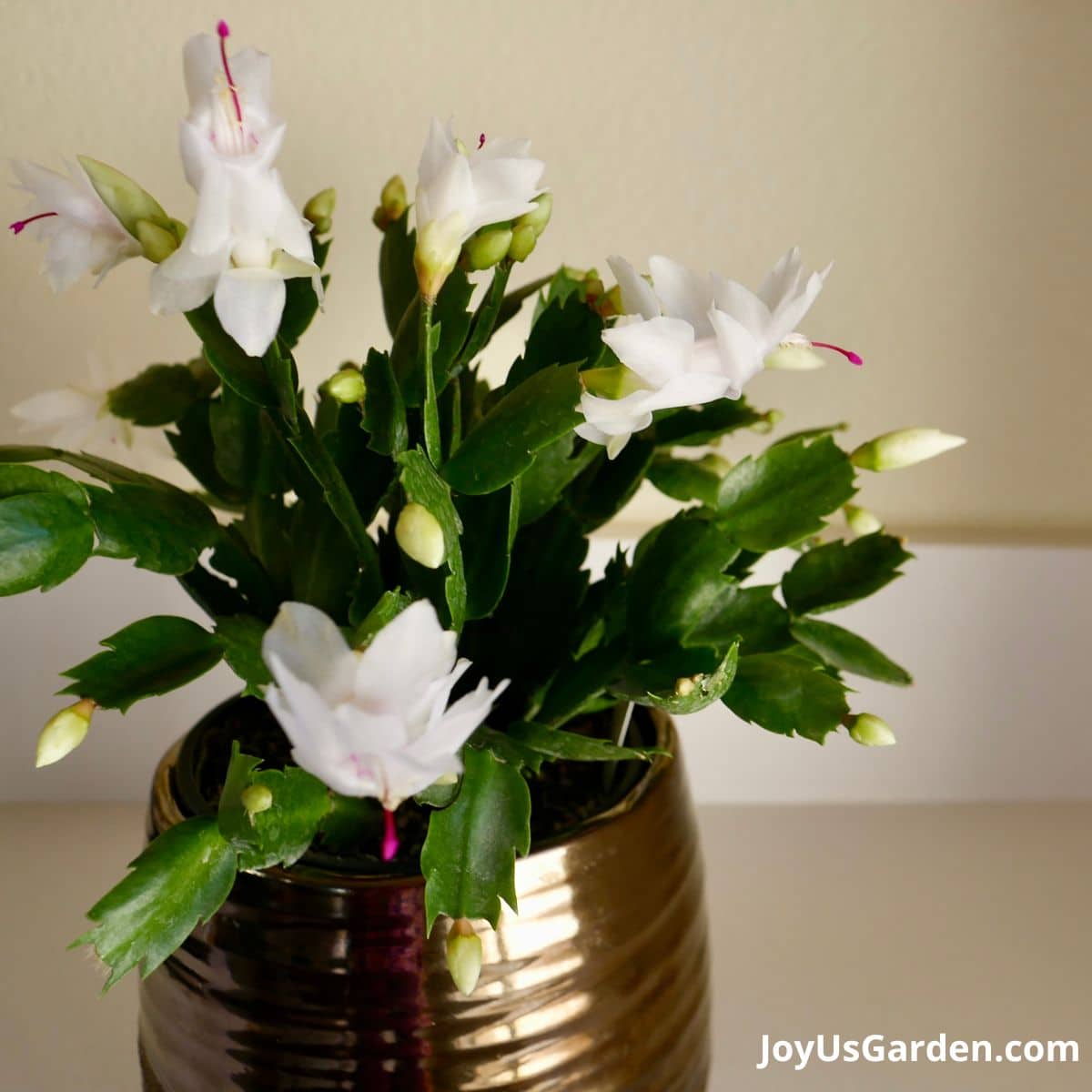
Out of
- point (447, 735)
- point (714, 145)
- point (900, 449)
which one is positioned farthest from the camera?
point (714, 145)

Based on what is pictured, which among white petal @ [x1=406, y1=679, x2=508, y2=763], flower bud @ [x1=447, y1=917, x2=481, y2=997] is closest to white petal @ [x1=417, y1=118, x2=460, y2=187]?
white petal @ [x1=406, y1=679, x2=508, y2=763]

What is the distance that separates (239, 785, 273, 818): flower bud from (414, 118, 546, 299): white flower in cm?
21

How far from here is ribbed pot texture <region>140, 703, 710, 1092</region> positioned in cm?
53

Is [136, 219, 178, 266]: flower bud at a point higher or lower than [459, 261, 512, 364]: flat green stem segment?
lower

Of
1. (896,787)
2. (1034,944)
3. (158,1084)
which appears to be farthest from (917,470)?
(158,1084)

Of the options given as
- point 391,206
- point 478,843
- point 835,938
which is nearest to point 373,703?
point 478,843

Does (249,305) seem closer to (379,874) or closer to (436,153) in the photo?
(436,153)

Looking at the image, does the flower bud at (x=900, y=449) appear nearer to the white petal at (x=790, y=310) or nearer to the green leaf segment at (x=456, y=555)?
the green leaf segment at (x=456, y=555)

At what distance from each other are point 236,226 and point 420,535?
0.43 feet

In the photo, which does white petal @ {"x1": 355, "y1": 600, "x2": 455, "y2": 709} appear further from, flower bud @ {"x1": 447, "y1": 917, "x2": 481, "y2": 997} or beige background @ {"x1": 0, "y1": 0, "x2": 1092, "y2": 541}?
beige background @ {"x1": 0, "y1": 0, "x2": 1092, "y2": 541}

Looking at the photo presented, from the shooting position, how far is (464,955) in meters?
0.48

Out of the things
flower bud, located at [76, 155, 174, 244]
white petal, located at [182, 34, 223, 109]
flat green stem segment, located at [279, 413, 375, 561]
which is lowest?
flat green stem segment, located at [279, 413, 375, 561]

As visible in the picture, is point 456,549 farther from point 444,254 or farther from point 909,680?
point 909,680

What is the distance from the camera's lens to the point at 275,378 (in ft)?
1.63
